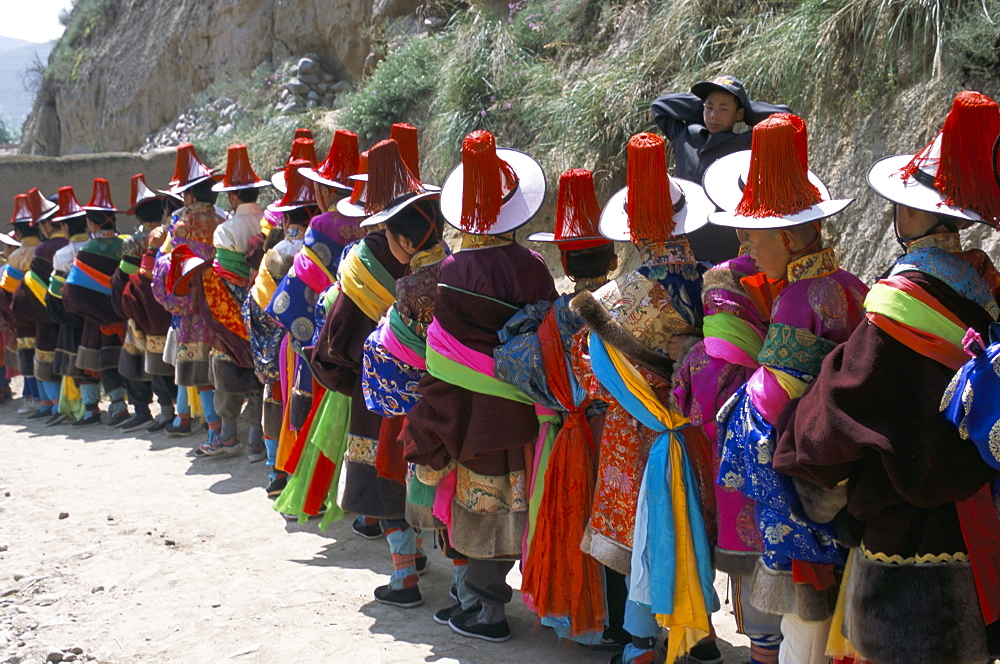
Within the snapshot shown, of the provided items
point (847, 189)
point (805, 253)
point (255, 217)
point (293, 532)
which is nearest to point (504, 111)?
point (255, 217)

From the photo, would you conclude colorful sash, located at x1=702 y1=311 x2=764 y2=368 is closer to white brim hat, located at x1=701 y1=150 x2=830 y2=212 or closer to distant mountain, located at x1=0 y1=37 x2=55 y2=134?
white brim hat, located at x1=701 y1=150 x2=830 y2=212

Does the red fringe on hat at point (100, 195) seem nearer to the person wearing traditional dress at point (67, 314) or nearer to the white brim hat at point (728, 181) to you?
the person wearing traditional dress at point (67, 314)

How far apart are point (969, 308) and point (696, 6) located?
6.08 m

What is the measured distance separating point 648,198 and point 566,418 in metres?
0.96

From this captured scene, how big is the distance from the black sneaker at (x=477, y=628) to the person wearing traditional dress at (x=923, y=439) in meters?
1.85

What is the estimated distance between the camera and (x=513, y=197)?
4.07 m

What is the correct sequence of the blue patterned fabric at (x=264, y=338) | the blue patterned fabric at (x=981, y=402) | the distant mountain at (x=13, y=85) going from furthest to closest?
the distant mountain at (x=13, y=85) → the blue patterned fabric at (x=264, y=338) → the blue patterned fabric at (x=981, y=402)

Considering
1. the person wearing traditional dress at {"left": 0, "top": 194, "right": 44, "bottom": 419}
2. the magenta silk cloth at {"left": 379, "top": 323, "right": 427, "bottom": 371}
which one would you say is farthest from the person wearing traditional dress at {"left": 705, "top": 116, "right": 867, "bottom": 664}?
the person wearing traditional dress at {"left": 0, "top": 194, "right": 44, "bottom": 419}

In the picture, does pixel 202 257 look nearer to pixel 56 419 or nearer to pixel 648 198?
pixel 56 419

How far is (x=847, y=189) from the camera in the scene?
249 inches

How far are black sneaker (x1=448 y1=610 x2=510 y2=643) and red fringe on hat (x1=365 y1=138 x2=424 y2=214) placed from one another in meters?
1.92

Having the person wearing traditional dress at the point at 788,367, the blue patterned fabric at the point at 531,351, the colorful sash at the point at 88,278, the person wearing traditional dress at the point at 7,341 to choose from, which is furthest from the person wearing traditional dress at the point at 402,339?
the person wearing traditional dress at the point at 7,341

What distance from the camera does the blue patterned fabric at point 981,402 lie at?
2385 mm

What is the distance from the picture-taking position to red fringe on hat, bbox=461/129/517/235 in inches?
154
